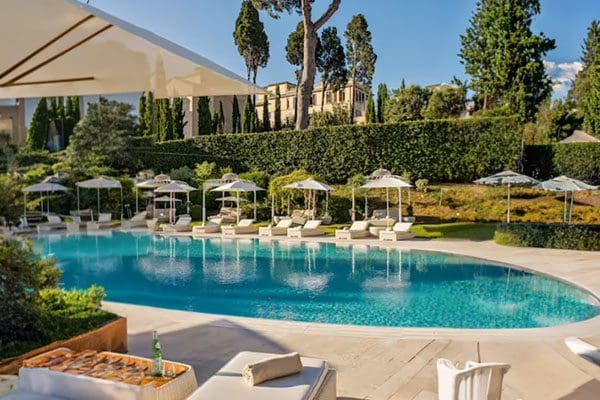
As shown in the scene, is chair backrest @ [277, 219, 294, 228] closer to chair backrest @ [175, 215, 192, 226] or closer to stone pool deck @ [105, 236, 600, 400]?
chair backrest @ [175, 215, 192, 226]

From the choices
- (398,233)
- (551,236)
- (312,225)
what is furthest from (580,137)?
(312,225)

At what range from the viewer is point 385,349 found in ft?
20.5

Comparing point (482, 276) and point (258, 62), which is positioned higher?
point (258, 62)

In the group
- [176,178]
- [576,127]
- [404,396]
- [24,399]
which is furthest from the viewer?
[576,127]

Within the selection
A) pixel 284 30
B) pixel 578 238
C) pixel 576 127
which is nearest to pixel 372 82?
pixel 284 30

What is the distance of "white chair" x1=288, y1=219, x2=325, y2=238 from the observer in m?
19.8

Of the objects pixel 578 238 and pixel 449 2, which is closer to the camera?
pixel 578 238

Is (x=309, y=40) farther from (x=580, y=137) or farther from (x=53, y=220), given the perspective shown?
(x=580, y=137)

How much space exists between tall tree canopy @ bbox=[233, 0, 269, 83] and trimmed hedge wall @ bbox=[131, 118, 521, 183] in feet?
45.7

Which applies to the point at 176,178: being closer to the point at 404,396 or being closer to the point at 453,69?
the point at 453,69

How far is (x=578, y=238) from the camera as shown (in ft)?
50.6

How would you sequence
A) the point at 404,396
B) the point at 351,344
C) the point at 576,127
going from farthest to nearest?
the point at 576,127 < the point at 351,344 < the point at 404,396

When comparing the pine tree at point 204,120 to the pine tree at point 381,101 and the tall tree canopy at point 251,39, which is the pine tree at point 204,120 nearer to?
the tall tree canopy at point 251,39

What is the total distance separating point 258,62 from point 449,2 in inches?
696
